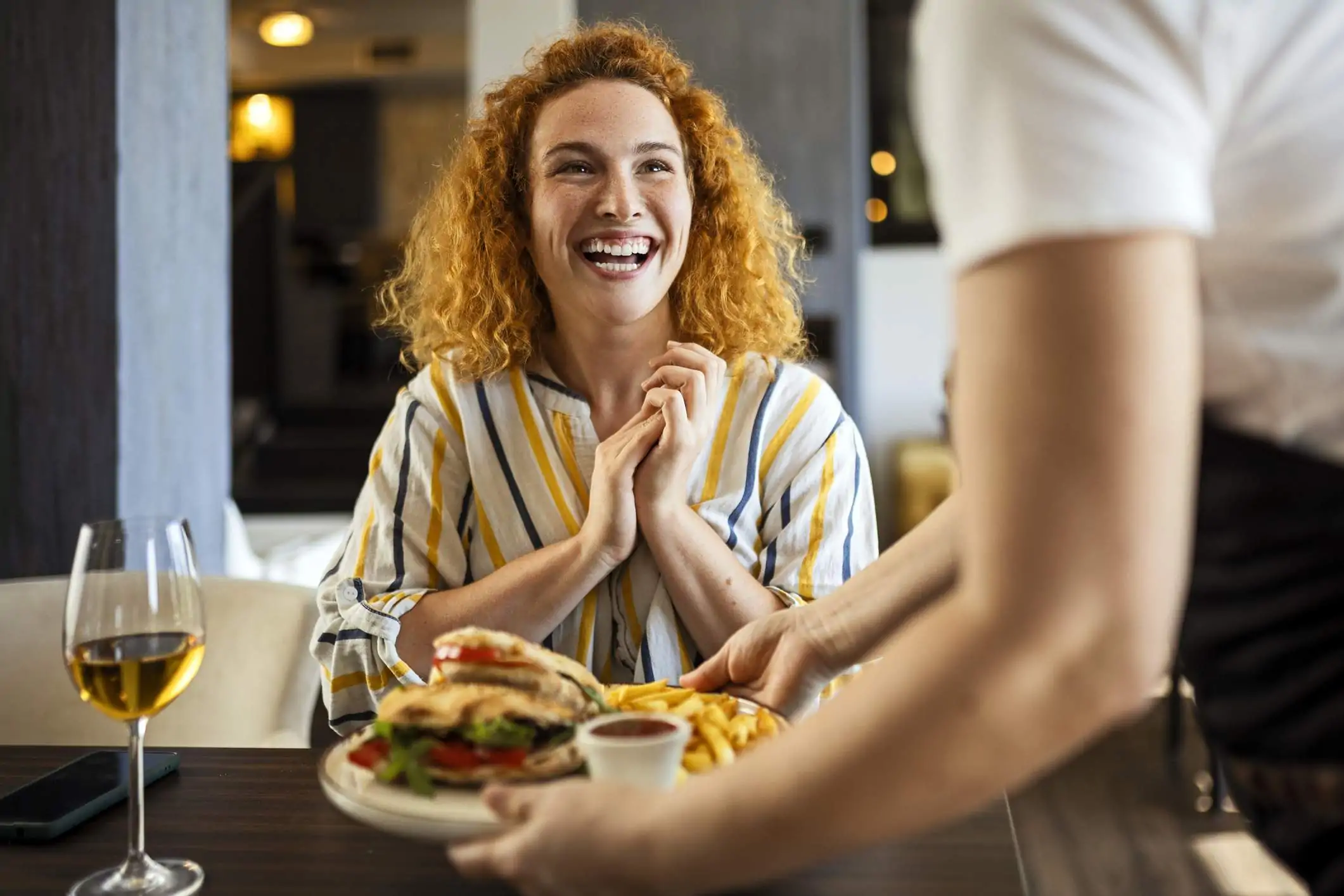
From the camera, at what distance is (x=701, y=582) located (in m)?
1.67

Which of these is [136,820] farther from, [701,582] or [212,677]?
[212,677]

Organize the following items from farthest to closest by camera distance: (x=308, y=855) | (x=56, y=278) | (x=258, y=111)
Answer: (x=258, y=111)
(x=56, y=278)
(x=308, y=855)

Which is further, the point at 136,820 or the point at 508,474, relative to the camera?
the point at 508,474

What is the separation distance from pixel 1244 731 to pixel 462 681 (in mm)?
555

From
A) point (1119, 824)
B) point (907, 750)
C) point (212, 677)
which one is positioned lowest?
point (1119, 824)

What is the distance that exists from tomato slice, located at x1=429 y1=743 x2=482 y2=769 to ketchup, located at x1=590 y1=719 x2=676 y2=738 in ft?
0.29

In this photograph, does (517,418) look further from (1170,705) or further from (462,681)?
(1170,705)

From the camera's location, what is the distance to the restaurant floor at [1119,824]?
2.95m

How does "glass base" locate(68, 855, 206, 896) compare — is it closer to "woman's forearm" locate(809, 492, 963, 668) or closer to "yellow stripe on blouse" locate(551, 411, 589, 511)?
"woman's forearm" locate(809, 492, 963, 668)

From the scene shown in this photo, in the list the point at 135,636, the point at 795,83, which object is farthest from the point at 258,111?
the point at 135,636

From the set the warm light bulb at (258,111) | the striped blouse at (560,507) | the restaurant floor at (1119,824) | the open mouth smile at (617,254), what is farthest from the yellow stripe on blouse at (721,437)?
the warm light bulb at (258,111)

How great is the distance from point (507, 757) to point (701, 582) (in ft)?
2.56

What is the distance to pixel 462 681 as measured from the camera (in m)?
0.99

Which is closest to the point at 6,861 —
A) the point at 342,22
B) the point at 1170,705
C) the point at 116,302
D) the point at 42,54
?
the point at 116,302
